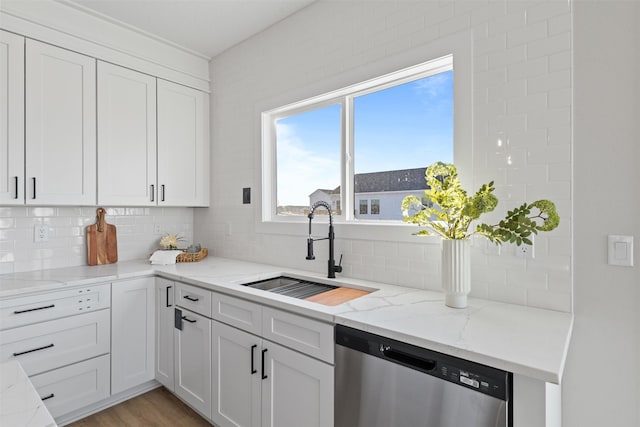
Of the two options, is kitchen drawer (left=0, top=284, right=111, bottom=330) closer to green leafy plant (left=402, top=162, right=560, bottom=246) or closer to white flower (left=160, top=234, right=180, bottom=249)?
white flower (left=160, top=234, right=180, bottom=249)

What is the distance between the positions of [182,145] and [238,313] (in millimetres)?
1819

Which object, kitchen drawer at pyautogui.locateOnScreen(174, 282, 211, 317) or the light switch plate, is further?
kitchen drawer at pyautogui.locateOnScreen(174, 282, 211, 317)

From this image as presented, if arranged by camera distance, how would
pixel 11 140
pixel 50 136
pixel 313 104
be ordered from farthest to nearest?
pixel 313 104
pixel 50 136
pixel 11 140

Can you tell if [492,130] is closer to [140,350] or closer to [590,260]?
[590,260]

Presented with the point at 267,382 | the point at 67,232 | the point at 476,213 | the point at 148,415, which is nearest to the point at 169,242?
the point at 67,232

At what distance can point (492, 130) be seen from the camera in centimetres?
160

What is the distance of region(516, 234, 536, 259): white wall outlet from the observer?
1490 millimetres

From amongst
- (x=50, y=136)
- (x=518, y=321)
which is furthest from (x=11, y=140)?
(x=518, y=321)

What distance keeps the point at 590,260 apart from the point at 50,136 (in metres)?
3.16

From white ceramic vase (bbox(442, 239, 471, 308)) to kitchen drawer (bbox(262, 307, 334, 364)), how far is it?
1.78 ft

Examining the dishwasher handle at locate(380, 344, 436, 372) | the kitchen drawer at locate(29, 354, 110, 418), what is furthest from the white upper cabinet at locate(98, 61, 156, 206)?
the dishwasher handle at locate(380, 344, 436, 372)

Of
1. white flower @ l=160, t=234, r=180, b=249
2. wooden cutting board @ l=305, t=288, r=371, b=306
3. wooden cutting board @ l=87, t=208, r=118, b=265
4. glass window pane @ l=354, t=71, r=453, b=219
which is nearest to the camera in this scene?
wooden cutting board @ l=305, t=288, r=371, b=306

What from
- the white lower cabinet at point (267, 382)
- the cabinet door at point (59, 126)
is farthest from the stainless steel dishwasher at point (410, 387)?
the cabinet door at point (59, 126)

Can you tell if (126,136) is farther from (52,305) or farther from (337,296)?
(337,296)
